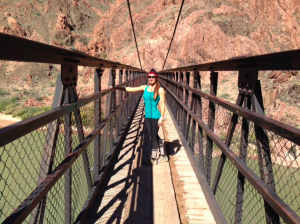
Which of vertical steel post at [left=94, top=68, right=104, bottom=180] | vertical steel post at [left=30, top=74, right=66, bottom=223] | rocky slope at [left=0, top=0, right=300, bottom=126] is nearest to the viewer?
vertical steel post at [left=30, top=74, right=66, bottom=223]

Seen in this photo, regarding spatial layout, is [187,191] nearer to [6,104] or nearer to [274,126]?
[274,126]

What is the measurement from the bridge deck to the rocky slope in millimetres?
19979

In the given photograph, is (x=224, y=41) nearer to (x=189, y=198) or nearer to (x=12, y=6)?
(x=189, y=198)

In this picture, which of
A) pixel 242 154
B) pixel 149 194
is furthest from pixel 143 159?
pixel 242 154

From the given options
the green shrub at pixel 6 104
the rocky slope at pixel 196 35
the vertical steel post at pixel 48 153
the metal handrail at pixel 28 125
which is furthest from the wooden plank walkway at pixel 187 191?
the green shrub at pixel 6 104

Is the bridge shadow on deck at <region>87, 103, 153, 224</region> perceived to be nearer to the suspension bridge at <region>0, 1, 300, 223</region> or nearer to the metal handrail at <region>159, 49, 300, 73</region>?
the suspension bridge at <region>0, 1, 300, 223</region>

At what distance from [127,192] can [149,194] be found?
0.29m

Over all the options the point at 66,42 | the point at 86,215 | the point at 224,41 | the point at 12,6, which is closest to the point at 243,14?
the point at 224,41

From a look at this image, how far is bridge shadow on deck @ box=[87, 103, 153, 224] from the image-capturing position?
9.36 ft

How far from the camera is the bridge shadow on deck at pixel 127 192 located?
285cm

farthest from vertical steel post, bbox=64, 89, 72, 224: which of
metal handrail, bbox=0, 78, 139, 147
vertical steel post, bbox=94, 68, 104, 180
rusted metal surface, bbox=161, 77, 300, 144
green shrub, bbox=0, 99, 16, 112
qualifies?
green shrub, bbox=0, 99, 16, 112

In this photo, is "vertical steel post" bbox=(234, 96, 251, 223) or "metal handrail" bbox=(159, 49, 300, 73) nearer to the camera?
"metal handrail" bbox=(159, 49, 300, 73)

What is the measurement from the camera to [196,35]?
132 ft

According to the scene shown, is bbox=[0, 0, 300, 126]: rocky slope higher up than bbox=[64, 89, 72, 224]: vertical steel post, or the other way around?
bbox=[0, 0, 300, 126]: rocky slope
